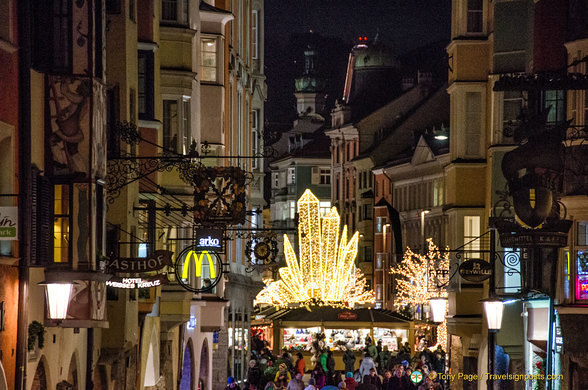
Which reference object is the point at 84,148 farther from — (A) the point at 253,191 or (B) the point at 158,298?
(A) the point at 253,191

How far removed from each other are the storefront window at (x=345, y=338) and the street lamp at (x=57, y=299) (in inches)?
1991

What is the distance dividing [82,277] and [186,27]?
1473 cm

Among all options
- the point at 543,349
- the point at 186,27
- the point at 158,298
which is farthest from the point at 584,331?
the point at 186,27

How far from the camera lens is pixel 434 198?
9600 centimetres

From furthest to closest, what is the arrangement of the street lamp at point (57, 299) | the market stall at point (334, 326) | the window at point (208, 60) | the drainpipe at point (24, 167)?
the market stall at point (334, 326) < the window at point (208, 60) < the drainpipe at point (24, 167) < the street lamp at point (57, 299)

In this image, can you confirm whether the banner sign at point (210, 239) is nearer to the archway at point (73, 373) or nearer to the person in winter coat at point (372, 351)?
the archway at point (73, 373)

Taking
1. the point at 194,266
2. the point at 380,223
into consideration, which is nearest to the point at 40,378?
the point at 194,266

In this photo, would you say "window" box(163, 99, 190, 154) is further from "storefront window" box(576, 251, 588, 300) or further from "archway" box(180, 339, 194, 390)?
"storefront window" box(576, 251, 588, 300)

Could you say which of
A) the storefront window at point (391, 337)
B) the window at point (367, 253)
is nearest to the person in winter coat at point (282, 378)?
the storefront window at point (391, 337)

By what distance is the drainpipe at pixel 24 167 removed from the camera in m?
20.9

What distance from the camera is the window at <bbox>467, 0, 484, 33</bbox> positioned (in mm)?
41875

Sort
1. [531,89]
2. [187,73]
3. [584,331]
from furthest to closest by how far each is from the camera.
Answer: [187,73], [584,331], [531,89]

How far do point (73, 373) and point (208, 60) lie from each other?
22768 millimetres

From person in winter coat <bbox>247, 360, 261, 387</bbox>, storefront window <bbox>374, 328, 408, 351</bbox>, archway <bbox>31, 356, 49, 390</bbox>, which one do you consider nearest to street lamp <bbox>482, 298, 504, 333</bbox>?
archway <bbox>31, 356, 49, 390</bbox>
